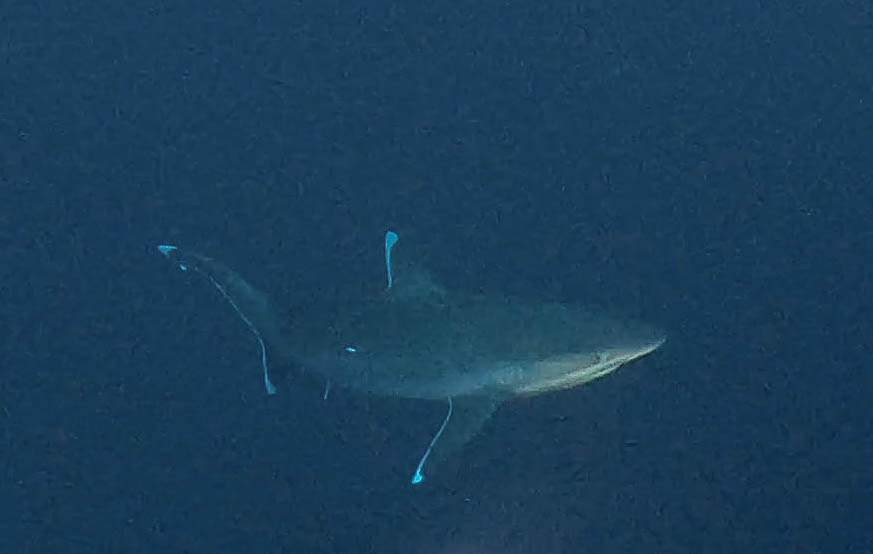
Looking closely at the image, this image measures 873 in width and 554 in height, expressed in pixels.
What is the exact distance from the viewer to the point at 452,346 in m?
2.72

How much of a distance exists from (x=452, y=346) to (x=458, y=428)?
215 millimetres

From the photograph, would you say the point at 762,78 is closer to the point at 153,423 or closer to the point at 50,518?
the point at 153,423

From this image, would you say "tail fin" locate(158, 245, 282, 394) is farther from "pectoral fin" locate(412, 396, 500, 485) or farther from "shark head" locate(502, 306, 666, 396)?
"shark head" locate(502, 306, 666, 396)

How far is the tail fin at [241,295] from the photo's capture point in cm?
281

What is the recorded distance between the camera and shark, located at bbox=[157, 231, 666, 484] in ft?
8.88

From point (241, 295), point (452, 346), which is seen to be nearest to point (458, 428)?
point (452, 346)

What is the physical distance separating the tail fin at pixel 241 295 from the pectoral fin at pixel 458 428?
46 centimetres

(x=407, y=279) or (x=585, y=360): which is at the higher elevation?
(x=407, y=279)

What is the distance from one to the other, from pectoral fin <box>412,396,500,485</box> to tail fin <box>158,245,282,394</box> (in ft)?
1.50

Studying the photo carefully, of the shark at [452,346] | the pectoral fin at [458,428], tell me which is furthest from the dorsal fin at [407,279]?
the pectoral fin at [458,428]

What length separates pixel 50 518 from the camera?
9.07 feet

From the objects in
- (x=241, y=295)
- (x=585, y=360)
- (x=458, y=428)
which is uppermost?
(x=241, y=295)

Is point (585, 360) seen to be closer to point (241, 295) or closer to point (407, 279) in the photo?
point (407, 279)

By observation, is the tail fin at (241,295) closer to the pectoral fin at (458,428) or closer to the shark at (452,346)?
the shark at (452,346)
